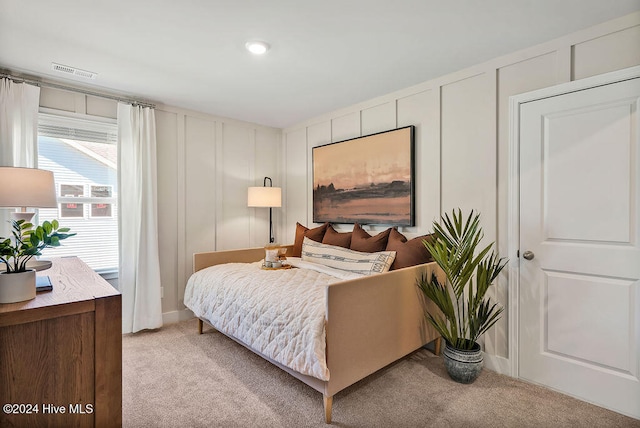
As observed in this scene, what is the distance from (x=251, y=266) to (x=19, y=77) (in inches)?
102

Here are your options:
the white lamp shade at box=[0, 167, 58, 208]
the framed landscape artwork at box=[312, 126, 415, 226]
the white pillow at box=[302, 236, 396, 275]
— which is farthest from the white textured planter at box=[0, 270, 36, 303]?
the framed landscape artwork at box=[312, 126, 415, 226]

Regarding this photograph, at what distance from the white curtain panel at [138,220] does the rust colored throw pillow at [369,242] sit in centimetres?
208

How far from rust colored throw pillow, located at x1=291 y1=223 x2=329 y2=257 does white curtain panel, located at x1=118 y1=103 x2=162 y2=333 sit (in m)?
1.51

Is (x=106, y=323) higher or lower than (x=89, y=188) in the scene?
lower

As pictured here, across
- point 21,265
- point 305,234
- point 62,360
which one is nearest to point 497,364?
point 305,234

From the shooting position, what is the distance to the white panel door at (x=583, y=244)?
1938 millimetres

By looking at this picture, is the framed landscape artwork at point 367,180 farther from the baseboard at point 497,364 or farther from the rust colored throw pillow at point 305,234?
the baseboard at point 497,364

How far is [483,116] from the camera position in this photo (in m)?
2.55

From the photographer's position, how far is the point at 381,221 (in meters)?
3.26

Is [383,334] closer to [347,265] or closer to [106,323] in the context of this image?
[347,265]

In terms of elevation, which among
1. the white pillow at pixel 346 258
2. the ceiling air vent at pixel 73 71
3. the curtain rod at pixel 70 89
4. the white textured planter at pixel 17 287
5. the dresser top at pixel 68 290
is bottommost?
the white pillow at pixel 346 258

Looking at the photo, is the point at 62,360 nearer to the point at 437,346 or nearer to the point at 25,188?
the point at 25,188

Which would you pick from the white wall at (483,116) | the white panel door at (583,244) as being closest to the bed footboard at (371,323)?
the white wall at (483,116)

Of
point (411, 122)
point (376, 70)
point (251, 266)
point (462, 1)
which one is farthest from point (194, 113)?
point (462, 1)
